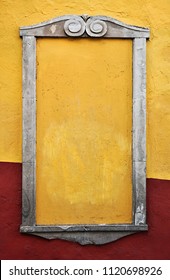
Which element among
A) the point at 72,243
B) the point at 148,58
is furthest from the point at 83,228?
the point at 148,58

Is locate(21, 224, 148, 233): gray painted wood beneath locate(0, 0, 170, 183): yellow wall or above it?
beneath

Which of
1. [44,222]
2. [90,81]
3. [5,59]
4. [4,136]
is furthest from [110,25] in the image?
[44,222]

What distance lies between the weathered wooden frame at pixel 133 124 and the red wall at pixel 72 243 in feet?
0.26

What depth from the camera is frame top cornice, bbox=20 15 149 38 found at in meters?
7.35

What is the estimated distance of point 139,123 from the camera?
7.39m

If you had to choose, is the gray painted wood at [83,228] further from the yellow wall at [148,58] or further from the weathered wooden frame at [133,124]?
the yellow wall at [148,58]

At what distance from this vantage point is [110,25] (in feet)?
24.3

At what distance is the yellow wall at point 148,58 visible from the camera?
7.35 m

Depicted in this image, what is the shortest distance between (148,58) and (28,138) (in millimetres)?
1508

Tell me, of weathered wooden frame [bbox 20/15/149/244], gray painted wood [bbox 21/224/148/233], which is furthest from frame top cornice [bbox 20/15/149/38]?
gray painted wood [bbox 21/224/148/233]

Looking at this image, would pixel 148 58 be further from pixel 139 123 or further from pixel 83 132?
pixel 83 132

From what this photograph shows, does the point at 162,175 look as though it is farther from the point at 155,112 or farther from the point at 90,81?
the point at 90,81

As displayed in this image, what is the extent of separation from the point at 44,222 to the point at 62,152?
0.75m

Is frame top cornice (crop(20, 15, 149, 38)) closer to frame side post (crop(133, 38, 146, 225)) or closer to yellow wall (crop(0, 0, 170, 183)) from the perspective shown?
yellow wall (crop(0, 0, 170, 183))
